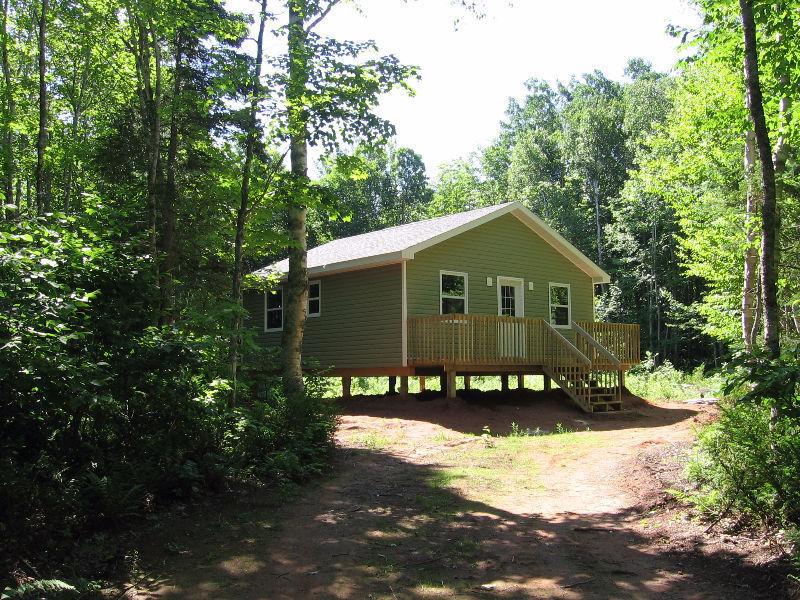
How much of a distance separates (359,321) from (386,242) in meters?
2.55

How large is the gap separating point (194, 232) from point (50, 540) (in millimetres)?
8216

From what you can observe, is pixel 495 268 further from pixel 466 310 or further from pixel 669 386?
pixel 669 386

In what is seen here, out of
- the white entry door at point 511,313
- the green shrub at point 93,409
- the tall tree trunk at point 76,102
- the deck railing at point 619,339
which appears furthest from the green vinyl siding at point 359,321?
the green shrub at point 93,409

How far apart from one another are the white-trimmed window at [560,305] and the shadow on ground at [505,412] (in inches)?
121

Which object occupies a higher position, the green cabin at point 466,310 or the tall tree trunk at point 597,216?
the tall tree trunk at point 597,216

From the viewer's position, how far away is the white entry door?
16531 mm

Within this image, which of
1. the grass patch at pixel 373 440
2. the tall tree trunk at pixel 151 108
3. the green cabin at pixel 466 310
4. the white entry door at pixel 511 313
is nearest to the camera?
the grass patch at pixel 373 440

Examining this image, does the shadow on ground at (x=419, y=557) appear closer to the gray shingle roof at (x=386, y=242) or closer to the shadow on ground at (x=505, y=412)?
the shadow on ground at (x=505, y=412)

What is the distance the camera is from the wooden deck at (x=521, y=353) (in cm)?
1575

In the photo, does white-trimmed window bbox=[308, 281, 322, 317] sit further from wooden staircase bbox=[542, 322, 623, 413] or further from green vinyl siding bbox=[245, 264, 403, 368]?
wooden staircase bbox=[542, 322, 623, 413]

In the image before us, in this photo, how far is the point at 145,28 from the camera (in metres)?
11.5

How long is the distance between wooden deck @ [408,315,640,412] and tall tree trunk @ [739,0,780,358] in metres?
9.40

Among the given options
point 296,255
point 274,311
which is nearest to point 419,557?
point 296,255

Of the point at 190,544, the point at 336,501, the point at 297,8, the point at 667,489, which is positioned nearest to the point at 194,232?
the point at 297,8
